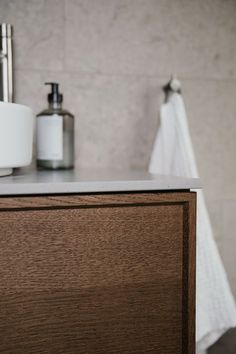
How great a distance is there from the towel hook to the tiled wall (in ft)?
0.06

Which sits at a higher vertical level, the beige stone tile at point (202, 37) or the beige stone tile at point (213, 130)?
the beige stone tile at point (202, 37)

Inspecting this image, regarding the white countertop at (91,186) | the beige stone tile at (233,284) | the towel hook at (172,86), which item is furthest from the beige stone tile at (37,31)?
the beige stone tile at (233,284)

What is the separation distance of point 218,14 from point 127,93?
35 centimetres

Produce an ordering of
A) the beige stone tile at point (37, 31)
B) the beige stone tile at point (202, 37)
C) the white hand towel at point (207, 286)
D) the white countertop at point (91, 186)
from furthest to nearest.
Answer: the beige stone tile at point (202, 37)
the beige stone tile at point (37, 31)
the white hand towel at point (207, 286)
the white countertop at point (91, 186)

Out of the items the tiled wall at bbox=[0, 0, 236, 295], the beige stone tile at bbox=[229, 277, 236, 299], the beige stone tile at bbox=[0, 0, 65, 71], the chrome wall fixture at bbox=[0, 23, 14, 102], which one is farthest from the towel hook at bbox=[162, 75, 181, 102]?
the beige stone tile at bbox=[229, 277, 236, 299]

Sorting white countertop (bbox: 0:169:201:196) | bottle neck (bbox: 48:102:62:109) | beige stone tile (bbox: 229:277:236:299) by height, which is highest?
bottle neck (bbox: 48:102:62:109)

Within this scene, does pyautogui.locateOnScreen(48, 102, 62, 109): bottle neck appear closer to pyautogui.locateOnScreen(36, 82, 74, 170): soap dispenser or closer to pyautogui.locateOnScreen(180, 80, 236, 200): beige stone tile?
pyautogui.locateOnScreen(36, 82, 74, 170): soap dispenser

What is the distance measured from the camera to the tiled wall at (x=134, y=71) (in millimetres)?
920

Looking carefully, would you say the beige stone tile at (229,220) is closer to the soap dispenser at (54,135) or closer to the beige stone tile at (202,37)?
the beige stone tile at (202,37)

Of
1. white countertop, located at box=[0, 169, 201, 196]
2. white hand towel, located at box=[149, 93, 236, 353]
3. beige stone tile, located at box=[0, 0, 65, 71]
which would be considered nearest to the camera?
white countertop, located at box=[0, 169, 201, 196]

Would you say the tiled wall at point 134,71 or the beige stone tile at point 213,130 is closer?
the tiled wall at point 134,71

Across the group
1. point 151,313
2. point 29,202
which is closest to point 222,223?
point 151,313

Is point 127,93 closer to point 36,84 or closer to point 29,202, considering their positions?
point 36,84

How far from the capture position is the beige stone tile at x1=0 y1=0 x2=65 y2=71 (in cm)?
90
